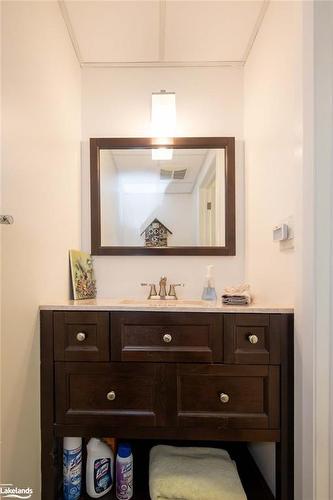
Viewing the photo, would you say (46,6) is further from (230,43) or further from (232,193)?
(232,193)

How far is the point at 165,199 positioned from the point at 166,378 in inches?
35.7

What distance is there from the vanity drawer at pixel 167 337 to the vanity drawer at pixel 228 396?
6cm

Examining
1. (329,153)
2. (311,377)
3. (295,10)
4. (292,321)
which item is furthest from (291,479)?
(295,10)

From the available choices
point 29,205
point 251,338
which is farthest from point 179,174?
point 251,338

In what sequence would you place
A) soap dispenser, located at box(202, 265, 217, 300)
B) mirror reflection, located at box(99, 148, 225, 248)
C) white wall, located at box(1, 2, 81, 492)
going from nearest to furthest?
1. white wall, located at box(1, 2, 81, 492)
2. soap dispenser, located at box(202, 265, 217, 300)
3. mirror reflection, located at box(99, 148, 225, 248)

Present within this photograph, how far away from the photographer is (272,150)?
1.21m

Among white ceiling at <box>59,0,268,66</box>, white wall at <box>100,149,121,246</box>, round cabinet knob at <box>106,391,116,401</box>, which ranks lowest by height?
round cabinet knob at <box>106,391,116,401</box>

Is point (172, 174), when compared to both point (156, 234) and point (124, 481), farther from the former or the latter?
point (124, 481)

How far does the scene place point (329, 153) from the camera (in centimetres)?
91

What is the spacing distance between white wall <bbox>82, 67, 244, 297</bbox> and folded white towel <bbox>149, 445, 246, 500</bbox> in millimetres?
730

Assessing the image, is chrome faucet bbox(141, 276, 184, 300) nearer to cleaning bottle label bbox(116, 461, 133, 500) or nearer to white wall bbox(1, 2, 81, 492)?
white wall bbox(1, 2, 81, 492)

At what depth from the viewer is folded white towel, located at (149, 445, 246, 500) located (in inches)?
40.1

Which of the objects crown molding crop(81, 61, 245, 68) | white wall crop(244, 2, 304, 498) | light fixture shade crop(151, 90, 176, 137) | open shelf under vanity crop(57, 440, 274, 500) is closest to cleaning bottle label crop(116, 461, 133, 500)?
open shelf under vanity crop(57, 440, 274, 500)

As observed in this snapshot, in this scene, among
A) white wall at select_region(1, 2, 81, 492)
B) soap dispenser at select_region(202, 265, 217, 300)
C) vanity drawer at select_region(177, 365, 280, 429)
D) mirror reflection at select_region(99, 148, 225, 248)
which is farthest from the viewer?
mirror reflection at select_region(99, 148, 225, 248)
